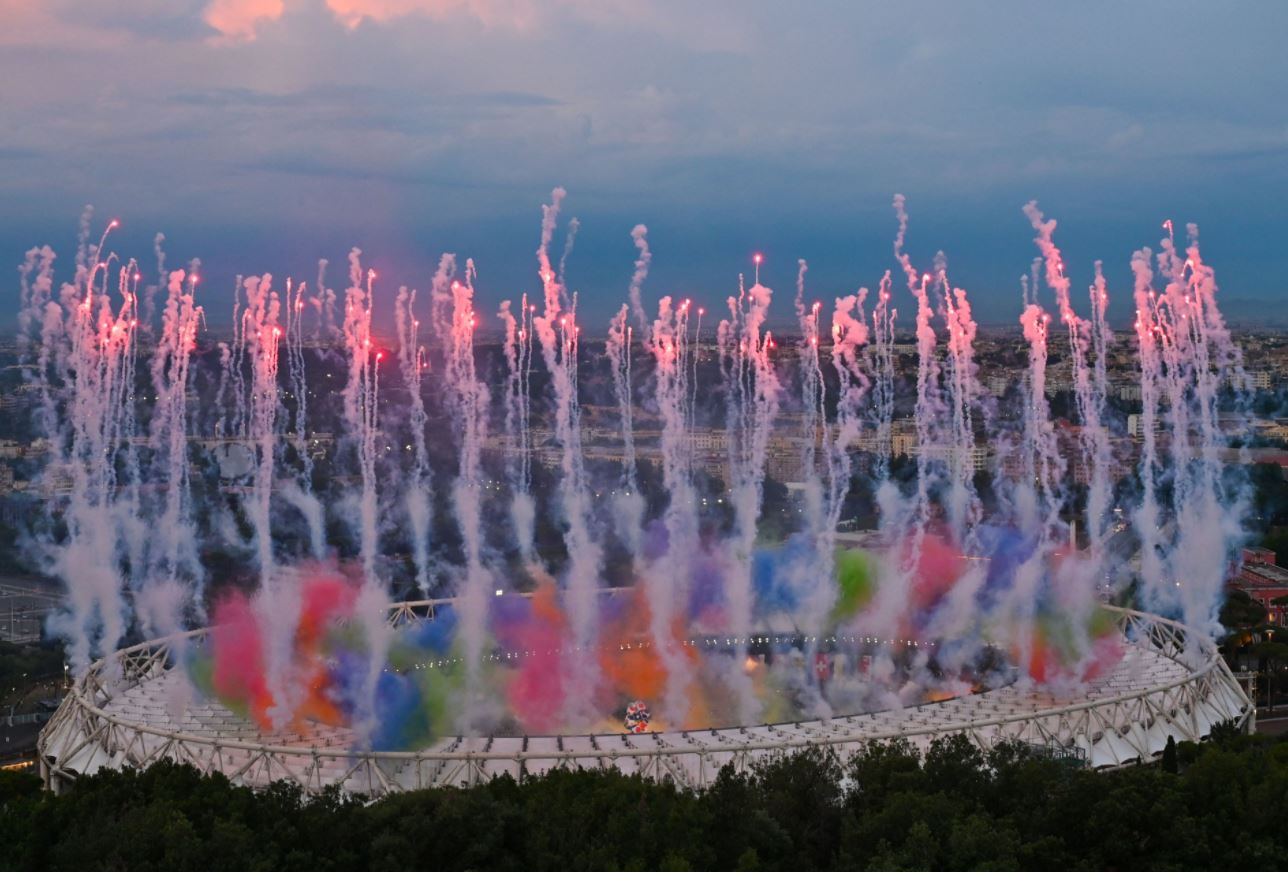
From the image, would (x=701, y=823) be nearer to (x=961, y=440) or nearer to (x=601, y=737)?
(x=601, y=737)

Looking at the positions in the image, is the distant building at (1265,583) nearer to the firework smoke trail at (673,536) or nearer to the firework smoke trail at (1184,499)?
the firework smoke trail at (1184,499)

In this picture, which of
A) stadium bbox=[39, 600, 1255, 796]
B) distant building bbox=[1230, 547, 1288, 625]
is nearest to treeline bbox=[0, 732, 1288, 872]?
stadium bbox=[39, 600, 1255, 796]

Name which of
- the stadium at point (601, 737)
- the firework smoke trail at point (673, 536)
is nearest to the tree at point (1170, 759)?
the stadium at point (601, 737)

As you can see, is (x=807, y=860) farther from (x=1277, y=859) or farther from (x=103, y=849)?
(x=103, y=849)

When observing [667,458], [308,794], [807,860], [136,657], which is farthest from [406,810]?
[667,458]

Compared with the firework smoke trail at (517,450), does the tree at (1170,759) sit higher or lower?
lower

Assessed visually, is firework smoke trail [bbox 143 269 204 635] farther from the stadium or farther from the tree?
the tree
